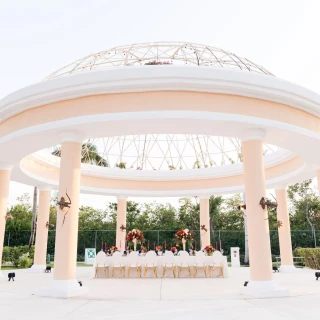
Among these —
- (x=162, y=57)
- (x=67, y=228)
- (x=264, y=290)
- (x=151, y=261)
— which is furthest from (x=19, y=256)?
(x=264, y=290)

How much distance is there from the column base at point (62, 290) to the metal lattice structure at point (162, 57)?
13.0 meters

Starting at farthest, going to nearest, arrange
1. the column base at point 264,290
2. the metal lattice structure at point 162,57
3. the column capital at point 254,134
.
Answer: the metal lattice structure at point 162,57 < the column capital at point 254,134 < the column base at point 264,290

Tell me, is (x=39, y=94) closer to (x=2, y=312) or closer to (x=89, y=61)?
(x=2, y=312)

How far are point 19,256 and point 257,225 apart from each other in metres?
24.5

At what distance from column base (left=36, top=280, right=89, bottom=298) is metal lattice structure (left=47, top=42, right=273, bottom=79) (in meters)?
13.0

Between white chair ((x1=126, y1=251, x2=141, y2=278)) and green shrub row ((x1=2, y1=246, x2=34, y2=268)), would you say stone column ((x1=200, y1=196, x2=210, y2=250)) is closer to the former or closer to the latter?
white chair ((x1=126, y1=251, x2=141, y2=278))

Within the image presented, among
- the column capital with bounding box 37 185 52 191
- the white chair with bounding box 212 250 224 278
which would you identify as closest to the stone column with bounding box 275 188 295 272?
the white chair with bounding box 212 250 224 278

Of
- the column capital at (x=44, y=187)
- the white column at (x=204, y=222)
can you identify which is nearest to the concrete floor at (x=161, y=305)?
the column capital at (x=44, y=187)

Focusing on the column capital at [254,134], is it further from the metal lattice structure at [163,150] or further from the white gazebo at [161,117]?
the metal lattice structure at [163,150]

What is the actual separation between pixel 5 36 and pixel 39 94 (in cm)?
337

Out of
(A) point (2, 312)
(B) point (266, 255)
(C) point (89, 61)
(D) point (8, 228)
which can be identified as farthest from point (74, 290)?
(D) point (8, 228)

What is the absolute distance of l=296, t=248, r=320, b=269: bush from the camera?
82.4 feet

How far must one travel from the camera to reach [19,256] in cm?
2958

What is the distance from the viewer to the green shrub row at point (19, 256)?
27997 mm
